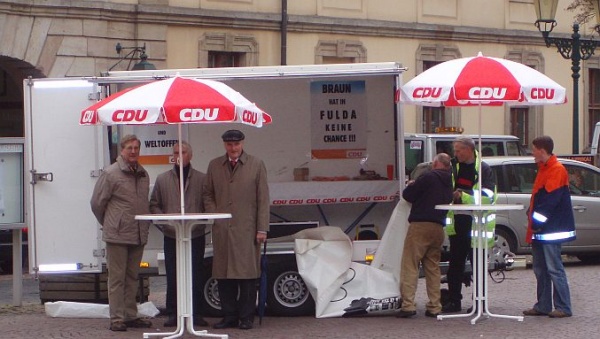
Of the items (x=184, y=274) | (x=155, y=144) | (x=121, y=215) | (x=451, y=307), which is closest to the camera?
(x=184, y=274)

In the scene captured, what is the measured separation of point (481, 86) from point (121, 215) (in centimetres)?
352

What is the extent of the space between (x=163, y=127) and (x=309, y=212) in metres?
2.00

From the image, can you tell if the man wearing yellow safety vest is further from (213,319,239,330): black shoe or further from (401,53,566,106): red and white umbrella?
(213,319,239,330): black shoe

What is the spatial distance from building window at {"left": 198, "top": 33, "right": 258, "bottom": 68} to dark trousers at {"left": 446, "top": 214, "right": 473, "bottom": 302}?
14441 mm

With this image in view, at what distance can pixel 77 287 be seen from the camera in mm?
13727

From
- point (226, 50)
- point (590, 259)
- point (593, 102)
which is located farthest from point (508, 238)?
point (593, 102)

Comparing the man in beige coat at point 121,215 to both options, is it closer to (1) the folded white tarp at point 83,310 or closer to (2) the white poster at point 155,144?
(1) the folded white tarp at point 83,310

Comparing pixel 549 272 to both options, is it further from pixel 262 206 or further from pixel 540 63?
pixel 540 63

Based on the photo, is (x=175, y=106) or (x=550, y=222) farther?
(x=550, y=222)

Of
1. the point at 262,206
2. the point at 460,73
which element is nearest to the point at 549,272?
the point at 460,73

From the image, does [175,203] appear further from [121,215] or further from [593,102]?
[593,102]

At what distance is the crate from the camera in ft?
44.7

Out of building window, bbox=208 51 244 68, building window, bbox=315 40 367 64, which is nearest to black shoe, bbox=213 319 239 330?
building window, bbox=208 51 244 68

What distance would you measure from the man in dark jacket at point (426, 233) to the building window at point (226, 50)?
14734 millimetres
